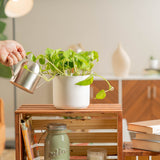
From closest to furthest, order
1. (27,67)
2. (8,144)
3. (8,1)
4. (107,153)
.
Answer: (27,67)
(107,153)
(8,1)
(8,144)

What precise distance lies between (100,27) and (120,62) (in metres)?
0.82

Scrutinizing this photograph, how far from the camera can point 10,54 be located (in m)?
1.43

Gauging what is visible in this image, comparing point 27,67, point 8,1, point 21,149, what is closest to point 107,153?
point 21,149

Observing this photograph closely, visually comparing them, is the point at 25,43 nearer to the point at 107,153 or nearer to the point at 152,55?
the point at 152,55

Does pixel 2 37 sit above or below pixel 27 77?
above

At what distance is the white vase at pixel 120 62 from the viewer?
4.58 meters

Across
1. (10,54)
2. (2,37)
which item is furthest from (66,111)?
(2,37)

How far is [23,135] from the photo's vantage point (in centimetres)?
140

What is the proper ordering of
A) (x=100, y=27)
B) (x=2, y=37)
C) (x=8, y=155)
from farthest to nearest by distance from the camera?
(x=100, y=27) → (x=2, y=37) → (x=8, y=155)

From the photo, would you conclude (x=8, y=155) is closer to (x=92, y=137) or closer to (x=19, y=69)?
(x=92, y=137)

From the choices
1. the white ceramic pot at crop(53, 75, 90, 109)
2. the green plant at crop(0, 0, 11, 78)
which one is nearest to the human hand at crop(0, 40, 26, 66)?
the white ceramic pot at crop(53, 75, 90, 109)

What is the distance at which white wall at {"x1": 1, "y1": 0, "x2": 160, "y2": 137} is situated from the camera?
5.11 metres

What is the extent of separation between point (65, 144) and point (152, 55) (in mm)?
3926

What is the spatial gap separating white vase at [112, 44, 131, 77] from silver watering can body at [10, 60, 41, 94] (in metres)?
3.25
